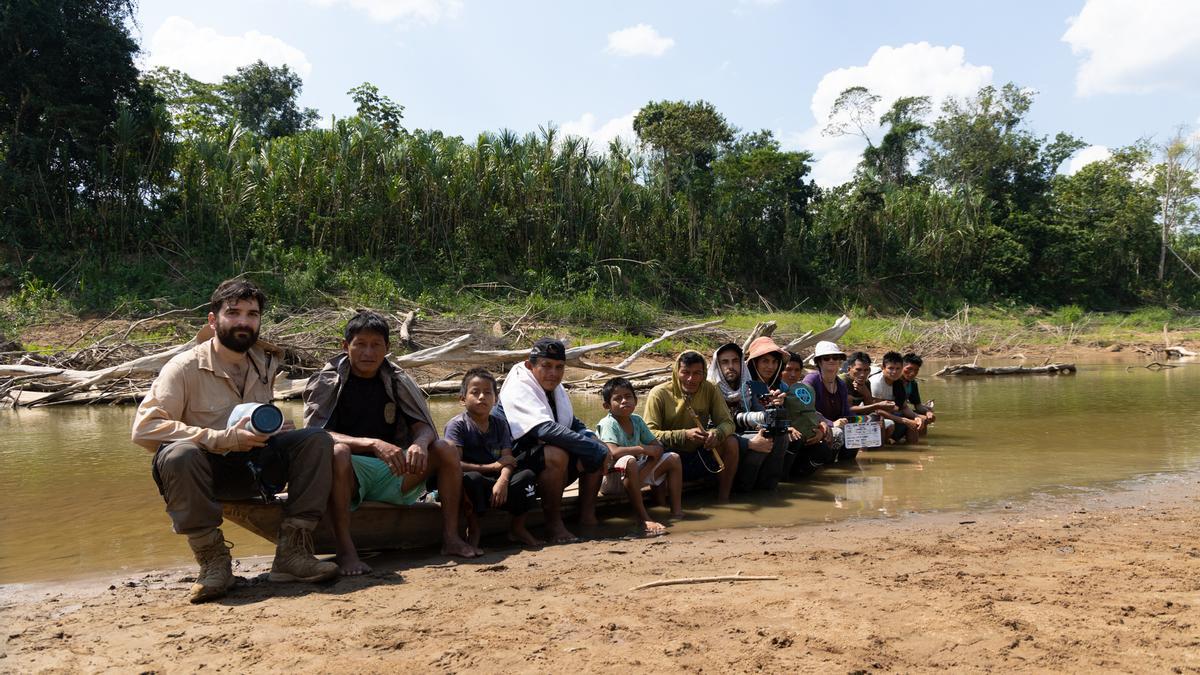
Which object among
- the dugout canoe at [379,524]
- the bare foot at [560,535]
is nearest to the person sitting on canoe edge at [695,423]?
the bare foot at [560,535]

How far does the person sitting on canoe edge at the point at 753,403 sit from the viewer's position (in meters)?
5.76

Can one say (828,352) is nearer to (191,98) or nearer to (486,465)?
(486,465)

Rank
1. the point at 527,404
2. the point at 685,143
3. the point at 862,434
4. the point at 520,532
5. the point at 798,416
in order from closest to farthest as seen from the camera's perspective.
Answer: the point at 520,532
the point at 527,404
the point at 798,416
the point at 862,434
the point at 685,143

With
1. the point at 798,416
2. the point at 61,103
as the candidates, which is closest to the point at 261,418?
the point at 798,416

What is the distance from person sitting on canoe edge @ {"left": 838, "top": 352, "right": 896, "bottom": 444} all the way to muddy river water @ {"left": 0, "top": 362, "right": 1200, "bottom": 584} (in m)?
0.25

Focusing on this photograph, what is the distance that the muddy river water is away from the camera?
4793 mm

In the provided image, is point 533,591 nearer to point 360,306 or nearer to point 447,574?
point 447,574

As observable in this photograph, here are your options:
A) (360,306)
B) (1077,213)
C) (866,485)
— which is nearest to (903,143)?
(1077,213)

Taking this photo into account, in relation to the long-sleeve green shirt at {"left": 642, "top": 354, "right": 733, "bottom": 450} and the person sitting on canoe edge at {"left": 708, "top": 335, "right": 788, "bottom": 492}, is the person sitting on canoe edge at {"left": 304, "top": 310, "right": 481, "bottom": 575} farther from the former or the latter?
the person sitting on canoe edge at {"left": 708, "top": 335, "right": 788, "bottom": 492}

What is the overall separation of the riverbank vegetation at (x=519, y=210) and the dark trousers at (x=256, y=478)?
1289 centimetres

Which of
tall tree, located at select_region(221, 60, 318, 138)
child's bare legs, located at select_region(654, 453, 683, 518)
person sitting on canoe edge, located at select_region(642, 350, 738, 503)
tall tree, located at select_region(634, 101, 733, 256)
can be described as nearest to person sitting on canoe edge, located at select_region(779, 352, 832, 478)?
person sitting on canoe edge, located at select_region(642, 350, 738, 503)

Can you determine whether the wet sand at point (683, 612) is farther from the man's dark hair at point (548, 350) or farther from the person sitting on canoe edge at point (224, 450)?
the man's dark hair at point (548, 350)

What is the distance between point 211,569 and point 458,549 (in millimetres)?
1152

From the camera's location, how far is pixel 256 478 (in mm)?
3713
